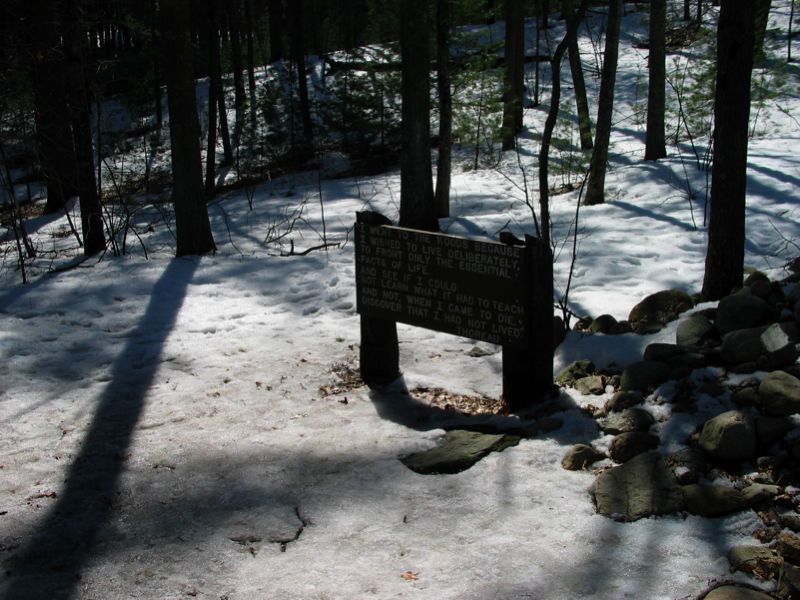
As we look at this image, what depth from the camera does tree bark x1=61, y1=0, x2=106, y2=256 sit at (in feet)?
40.4

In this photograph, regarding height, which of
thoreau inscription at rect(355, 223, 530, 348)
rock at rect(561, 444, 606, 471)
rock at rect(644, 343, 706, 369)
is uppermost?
thoreau inscription at rect(355, 223, 530, 348)

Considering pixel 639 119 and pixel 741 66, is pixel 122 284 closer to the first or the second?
pixel 741 66

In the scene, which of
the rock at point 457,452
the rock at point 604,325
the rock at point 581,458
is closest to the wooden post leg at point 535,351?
the rock at point 457,452

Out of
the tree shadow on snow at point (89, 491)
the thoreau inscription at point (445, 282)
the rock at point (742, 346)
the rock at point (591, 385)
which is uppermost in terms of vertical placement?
the thoreau inscription at point (445, 282)

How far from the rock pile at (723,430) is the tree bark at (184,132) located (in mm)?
6994

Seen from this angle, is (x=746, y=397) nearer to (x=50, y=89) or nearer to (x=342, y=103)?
(x=50, y=89)

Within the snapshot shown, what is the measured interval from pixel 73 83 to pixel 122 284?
4370 millimetres

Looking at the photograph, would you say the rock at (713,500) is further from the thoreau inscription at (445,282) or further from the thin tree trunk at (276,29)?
the thin tree trunk at (276,29)

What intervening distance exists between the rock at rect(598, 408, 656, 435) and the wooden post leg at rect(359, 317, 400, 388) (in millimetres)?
2199

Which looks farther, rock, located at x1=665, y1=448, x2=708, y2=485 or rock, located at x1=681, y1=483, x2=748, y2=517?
rock, located at x1=665, y1=448, x2=708, y2=485

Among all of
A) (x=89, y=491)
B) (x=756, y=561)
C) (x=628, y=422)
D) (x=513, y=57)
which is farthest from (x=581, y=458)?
(x=513, y=57)

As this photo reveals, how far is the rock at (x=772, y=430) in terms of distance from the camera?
470 centimetres

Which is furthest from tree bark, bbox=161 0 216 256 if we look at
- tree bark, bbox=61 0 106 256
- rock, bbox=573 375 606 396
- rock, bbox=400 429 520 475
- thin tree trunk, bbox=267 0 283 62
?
thin tree trunk, bbox=267 0 283 62

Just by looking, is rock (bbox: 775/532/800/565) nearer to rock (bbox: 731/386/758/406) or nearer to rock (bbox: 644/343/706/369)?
rock (bbox: 731/386/758/406)
